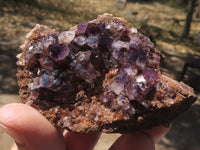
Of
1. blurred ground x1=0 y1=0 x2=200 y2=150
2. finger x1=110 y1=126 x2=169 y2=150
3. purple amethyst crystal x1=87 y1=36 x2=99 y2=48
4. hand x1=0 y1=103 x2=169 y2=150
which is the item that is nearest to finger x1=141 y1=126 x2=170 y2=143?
finger x1=110 y1=126 x2=169 y2=150

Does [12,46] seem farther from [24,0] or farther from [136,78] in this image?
[136,78]

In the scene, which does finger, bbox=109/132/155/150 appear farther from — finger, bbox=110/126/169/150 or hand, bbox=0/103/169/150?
hand, bbox=0/103/169/150

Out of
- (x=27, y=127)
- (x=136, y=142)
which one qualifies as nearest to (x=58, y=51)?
(x=27, y=127)

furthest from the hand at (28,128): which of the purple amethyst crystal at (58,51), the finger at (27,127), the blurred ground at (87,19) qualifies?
the blurred ground at (87,19)

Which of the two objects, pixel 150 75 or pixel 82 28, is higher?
pixel 82 28

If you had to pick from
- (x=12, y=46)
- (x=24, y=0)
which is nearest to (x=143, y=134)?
(x=12, y=46)

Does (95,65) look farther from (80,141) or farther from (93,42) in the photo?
(80,141)
